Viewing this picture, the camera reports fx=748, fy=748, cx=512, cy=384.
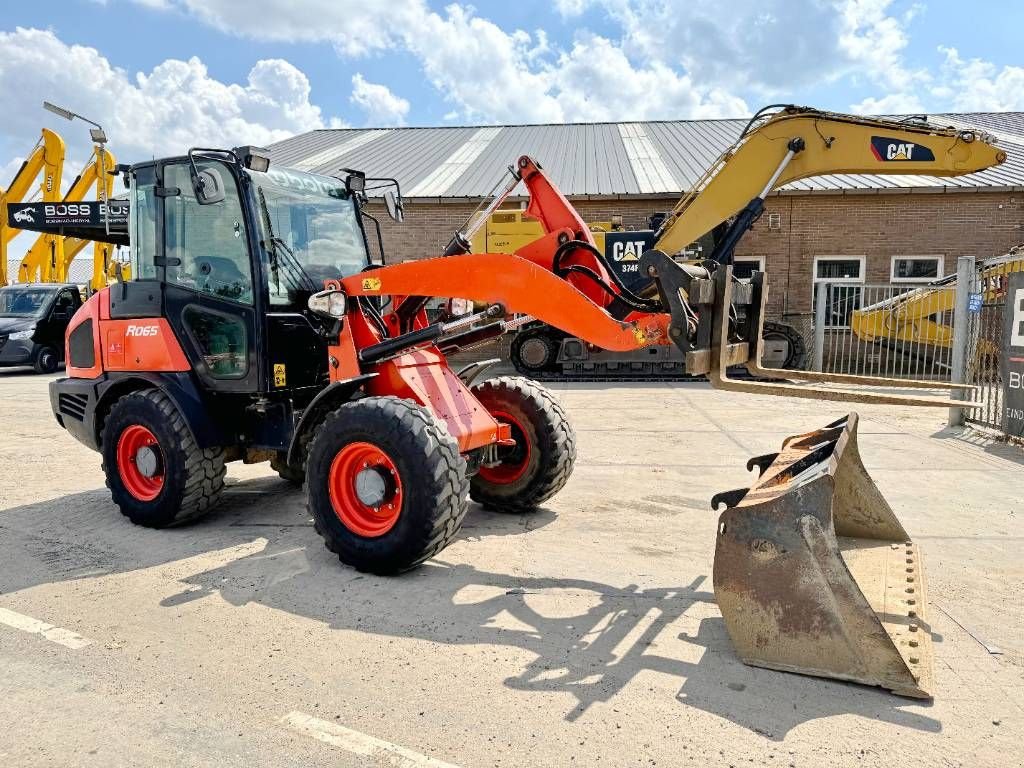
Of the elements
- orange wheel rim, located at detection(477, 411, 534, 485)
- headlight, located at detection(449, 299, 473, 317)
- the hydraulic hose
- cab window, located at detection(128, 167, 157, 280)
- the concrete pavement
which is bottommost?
the concrete pavement

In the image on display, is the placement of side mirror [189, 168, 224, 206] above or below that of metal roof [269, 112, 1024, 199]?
below

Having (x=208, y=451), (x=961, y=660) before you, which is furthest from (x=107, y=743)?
(x=961, y=660)

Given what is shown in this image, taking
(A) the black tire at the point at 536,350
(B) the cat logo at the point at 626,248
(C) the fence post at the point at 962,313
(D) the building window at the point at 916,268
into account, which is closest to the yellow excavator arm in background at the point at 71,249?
(A) the black tire at the point at 536,350

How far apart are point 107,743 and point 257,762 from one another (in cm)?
60

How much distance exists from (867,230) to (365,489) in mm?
17198

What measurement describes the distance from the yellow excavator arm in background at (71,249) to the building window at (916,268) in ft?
63.3

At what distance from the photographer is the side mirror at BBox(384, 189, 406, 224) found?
578cm

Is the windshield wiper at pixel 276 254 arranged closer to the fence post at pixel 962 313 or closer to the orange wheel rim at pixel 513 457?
the orange wheel rim at pixel 513 457

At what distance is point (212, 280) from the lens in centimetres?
515

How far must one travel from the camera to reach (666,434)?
8844 millimetres

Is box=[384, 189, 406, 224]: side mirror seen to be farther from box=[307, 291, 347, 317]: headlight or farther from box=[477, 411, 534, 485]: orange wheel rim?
box=[477, 411, 534, 485]: orange wheel rim

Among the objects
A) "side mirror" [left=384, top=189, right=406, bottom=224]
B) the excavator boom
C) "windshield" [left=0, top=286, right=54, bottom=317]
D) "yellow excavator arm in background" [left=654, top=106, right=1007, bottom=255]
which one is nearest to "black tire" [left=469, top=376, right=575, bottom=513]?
the excavator boom

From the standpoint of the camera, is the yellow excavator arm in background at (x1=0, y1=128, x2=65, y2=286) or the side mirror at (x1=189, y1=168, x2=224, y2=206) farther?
the yellow excavator arm in background at (x1=0, y1=128, x2=65, y2=286)

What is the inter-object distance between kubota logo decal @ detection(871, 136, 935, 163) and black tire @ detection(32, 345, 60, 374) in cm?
1720
